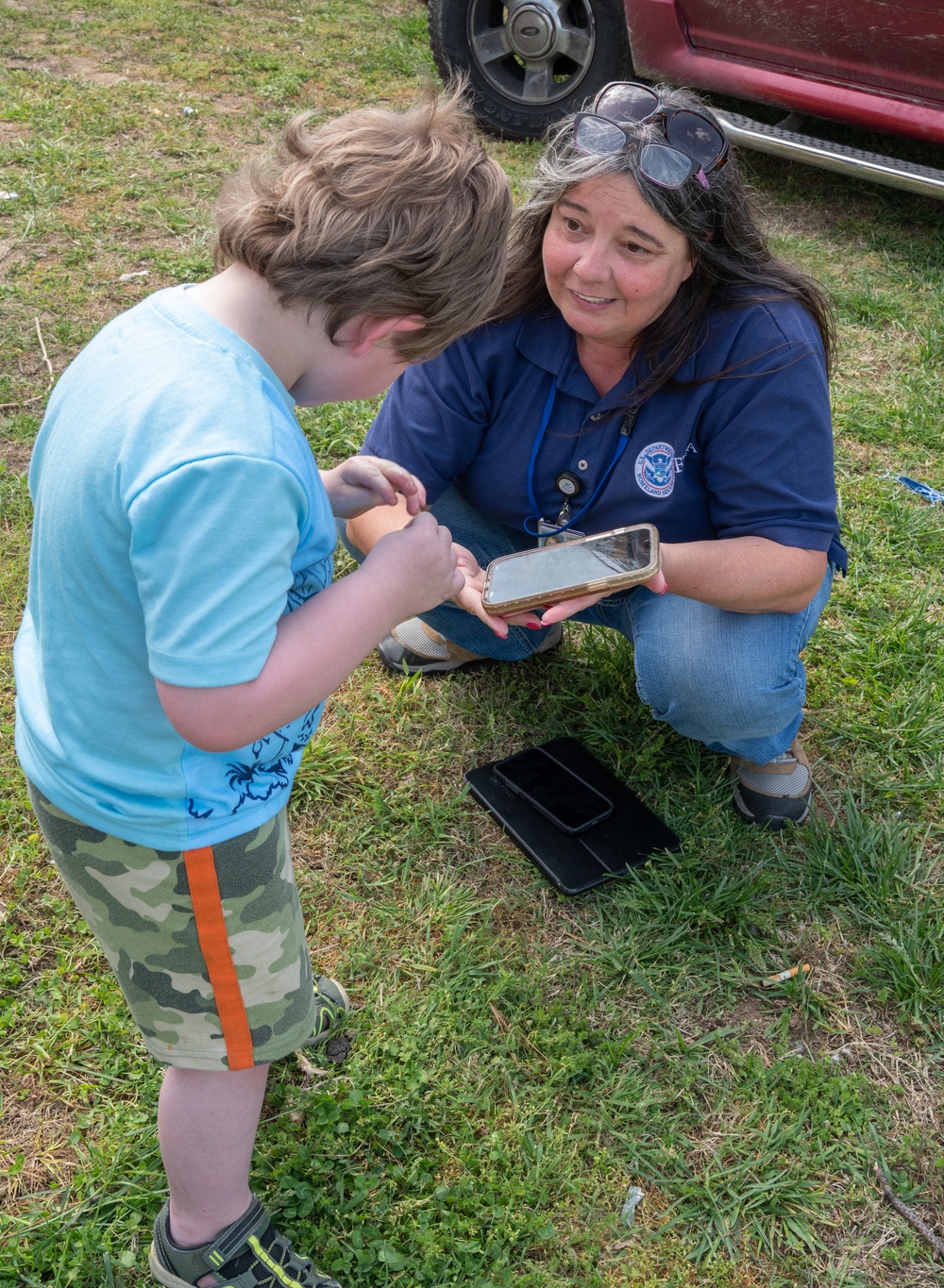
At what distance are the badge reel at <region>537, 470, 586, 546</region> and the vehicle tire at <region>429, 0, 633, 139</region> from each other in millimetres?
3442

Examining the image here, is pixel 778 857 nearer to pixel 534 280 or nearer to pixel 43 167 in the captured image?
pixel 534 280

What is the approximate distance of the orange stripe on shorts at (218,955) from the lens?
1355mm

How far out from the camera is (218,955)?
4.66 feet

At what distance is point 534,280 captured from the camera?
88.7 inches

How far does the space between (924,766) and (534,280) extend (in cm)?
151

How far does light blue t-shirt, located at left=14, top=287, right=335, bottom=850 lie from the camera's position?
110cm

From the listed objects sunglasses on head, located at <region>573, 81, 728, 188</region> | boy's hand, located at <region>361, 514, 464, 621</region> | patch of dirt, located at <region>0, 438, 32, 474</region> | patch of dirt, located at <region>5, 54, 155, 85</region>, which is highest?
sunglasses on head, located at <region>573, 81, 728, 188</region>

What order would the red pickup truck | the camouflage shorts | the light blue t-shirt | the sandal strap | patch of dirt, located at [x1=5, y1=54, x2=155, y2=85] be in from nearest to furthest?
the light blue t-shirt → the camouflage shorts → the sandal strap → the red pickup truck → patch of dirt, located at [x1=5, y1=54, x2=155, y2=85]

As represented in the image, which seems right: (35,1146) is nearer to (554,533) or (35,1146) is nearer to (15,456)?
(554,533)

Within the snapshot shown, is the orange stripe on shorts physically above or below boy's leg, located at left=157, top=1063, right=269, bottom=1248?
above

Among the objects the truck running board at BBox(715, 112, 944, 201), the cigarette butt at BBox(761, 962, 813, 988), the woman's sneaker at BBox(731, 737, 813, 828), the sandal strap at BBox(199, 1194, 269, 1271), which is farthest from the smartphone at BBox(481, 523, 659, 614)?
the truck running board at BBox(715, 112, 944, 201)

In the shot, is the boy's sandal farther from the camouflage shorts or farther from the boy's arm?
the boy's arm

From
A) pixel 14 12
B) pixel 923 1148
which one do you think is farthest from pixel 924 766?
pixel 14 12

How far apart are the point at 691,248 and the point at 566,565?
2.10 ft
